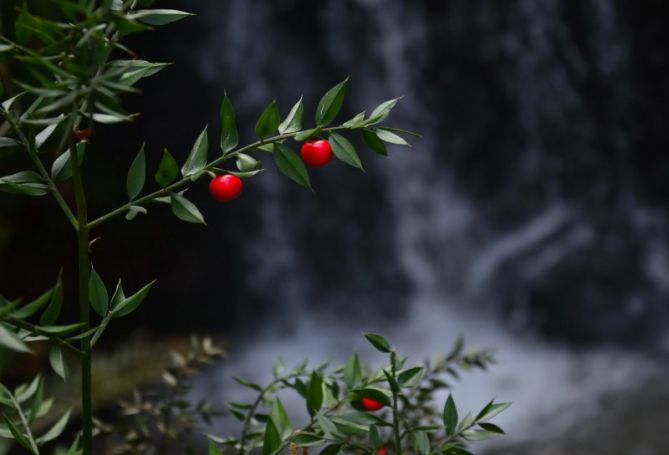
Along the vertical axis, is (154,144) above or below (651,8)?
below

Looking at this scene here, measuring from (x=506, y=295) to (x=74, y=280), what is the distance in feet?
7.91

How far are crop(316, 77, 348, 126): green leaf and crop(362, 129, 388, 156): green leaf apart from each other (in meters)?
0.03

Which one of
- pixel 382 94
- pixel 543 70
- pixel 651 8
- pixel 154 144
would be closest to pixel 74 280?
pixel 154 144

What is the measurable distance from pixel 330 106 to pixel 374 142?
52mm

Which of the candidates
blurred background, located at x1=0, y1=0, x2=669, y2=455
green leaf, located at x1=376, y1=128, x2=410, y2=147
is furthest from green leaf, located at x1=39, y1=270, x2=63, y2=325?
blurred background, located at x1=0, y1=0, x2=669, y2=455

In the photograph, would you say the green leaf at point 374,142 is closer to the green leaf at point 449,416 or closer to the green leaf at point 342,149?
the green leaf at point 342,149

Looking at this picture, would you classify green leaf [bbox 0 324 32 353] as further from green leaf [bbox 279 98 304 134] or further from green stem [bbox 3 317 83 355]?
green leaf [bbox 279 98 304 134]

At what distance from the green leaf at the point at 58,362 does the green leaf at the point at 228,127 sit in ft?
0.76

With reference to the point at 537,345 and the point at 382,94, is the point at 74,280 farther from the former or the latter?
the point at 537,345

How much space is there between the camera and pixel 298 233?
576 cm

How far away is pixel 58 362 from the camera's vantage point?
816 mm

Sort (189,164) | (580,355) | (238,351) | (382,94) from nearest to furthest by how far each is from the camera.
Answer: (189,164), (580,355), (238,351), (382,94)

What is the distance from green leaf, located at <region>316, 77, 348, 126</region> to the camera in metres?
0.86

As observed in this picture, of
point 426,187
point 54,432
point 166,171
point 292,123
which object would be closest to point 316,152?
point 292,123
